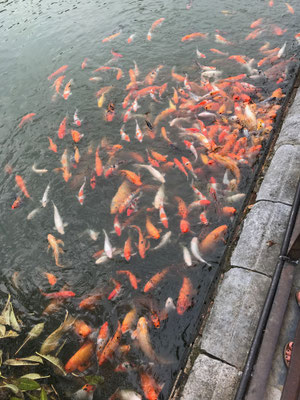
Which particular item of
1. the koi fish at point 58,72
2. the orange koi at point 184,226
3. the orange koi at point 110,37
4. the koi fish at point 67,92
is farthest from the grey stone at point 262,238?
the orange koi at point 110,37

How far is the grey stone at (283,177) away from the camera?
4.80m

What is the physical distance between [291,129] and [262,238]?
255 centimetres

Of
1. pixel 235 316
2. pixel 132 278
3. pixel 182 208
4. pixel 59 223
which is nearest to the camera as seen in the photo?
pixel 235 316

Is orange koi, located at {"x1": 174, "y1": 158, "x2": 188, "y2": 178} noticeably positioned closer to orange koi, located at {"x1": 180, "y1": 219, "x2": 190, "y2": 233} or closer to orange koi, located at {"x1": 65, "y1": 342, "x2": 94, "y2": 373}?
orange koi, located at {"x1": 180, "y1": 219, "x2": 190, "y2": 233}

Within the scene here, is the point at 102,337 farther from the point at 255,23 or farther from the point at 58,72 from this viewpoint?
the point at 255,23

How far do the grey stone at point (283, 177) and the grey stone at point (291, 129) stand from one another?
23 centimetres

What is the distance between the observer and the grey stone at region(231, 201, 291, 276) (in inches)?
167

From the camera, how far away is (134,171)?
22.3 ft

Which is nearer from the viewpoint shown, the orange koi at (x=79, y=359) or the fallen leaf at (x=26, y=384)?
the fallen leaf at (x=26, y=384)

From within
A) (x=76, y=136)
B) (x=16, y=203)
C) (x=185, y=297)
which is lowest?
(x=185, y=297)

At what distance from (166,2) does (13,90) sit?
23.7 ft

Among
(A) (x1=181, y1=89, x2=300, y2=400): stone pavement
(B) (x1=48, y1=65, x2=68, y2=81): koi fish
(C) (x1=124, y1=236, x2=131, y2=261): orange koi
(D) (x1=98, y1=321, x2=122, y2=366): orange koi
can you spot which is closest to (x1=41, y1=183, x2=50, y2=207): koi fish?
(C) (x1=124, y1=236, x2=131, y2=261): orange koi

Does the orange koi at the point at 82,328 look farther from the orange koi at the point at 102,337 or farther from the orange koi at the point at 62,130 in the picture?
the orange koi at the point at 62,130

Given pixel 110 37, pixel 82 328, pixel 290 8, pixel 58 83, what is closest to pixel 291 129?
pixel 82 328
